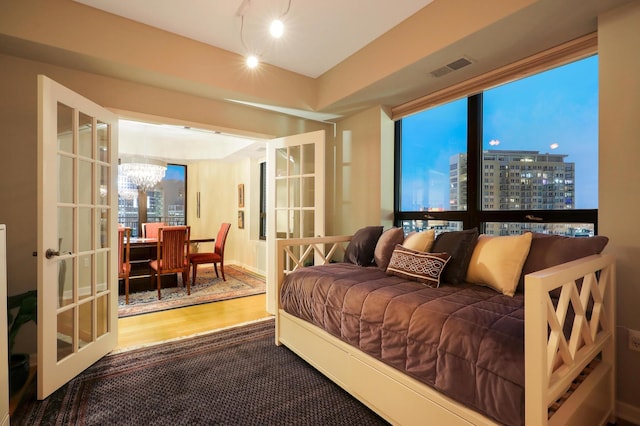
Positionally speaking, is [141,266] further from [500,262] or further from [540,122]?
[540,122]

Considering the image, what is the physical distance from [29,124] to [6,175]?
41 cm

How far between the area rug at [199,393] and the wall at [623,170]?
1.41 m

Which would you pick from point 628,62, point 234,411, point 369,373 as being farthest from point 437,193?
point 234,411

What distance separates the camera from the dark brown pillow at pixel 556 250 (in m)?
1.57

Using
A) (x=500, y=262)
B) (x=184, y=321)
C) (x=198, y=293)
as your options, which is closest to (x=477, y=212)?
(x=500, y=262)

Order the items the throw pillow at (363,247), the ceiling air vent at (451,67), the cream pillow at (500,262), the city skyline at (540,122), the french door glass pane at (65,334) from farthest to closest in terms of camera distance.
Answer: the throw pillow at (363,247)
the ceiling air vent at (451,67)
the city skyline at (540,122)
the french door glass pane at (65,334)
the cream pillow at (500,262)

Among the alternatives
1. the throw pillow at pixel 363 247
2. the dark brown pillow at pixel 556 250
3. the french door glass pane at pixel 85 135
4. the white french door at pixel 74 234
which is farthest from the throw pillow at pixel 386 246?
the french door glass pane at pixel 85 135

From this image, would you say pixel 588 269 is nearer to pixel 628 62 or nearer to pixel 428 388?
pixel 428 388

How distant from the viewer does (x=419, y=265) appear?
1.98 metres

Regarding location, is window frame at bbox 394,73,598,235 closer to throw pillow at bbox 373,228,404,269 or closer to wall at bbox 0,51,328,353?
throw pillow at bbox 373,228,404,269

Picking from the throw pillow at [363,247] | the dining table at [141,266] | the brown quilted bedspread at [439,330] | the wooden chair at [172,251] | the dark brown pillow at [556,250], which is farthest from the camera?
the dining table at [141,266]

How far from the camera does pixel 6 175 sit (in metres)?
2.17

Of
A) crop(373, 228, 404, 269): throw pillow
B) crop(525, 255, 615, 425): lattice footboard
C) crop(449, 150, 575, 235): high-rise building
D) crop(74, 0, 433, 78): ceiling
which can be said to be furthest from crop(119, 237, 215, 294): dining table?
crop(525, 255, 615, 425): lattice footboard

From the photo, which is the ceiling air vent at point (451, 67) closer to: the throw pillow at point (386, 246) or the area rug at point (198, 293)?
the throw pillow at point (386, 246)
